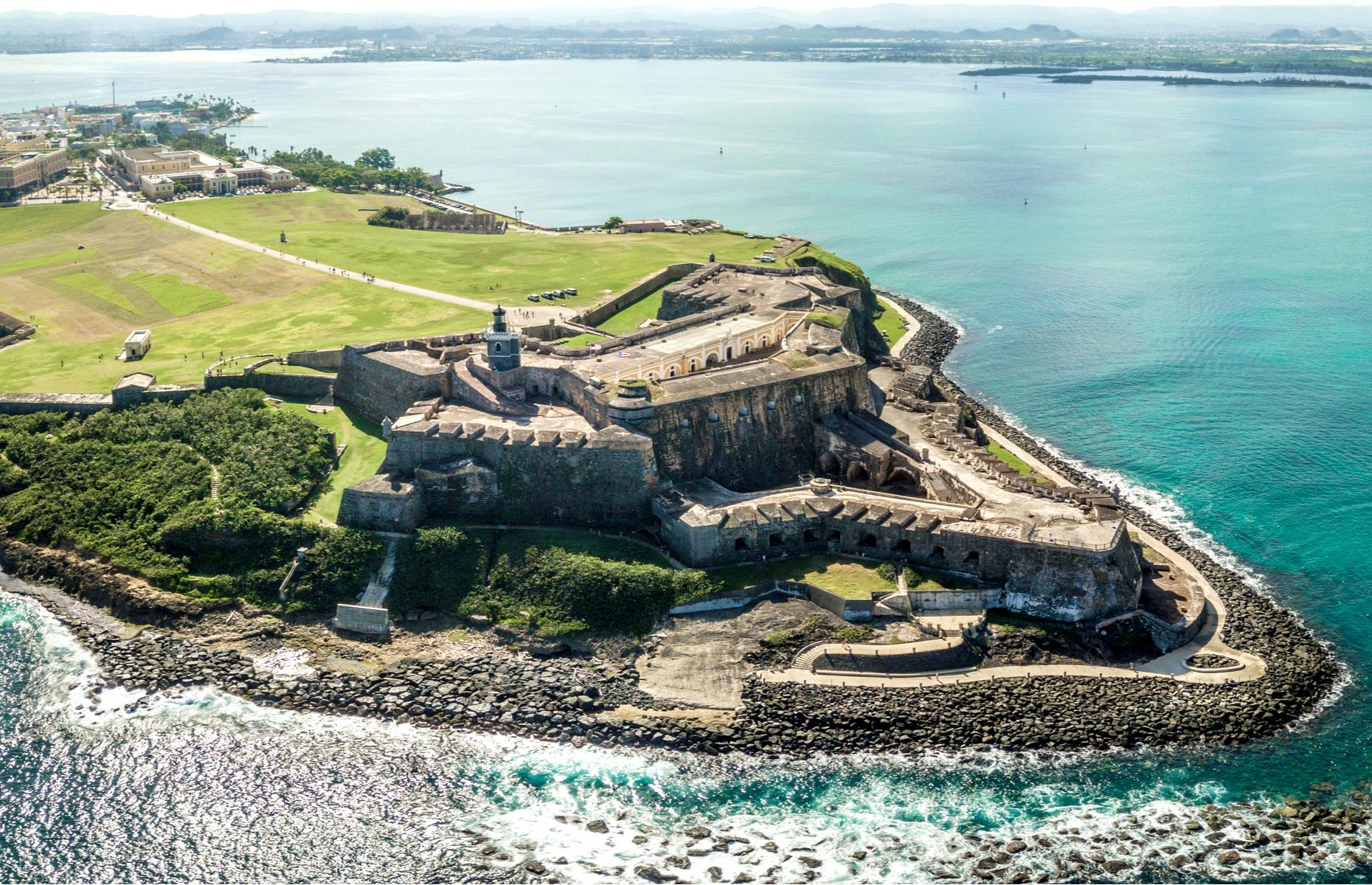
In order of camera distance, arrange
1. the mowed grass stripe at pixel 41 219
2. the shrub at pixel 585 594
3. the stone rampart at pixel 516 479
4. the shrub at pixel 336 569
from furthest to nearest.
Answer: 1. the mowed grass stripe at pixel 41 219
2. the stone rampart at pixel 516 479
3. the shrub at pixel 336 569
4. the shrub at pixel 585 594

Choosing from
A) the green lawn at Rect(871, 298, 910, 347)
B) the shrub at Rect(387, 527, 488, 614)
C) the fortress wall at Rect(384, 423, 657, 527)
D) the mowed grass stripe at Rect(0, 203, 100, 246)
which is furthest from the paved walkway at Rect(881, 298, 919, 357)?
the mowed grass stripe at Rect(0, 203, 100, 246)

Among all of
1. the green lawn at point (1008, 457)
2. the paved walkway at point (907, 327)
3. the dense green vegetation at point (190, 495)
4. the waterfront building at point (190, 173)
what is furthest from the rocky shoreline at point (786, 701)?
the waterfront building at point (190, 173)

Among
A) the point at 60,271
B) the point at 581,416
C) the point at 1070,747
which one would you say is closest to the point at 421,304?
the point at 581,416

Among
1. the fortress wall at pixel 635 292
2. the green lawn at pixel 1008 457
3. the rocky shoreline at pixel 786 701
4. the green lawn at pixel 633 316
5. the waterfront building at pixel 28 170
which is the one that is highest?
the waterfront building at pixel 28 170

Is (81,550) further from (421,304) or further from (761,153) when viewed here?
(761,153)

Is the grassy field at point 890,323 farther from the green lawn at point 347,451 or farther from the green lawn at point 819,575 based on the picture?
the green lawn at point 347,451

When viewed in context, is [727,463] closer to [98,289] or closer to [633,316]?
[633,316]

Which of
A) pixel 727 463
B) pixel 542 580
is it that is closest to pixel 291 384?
pixel 542 580
